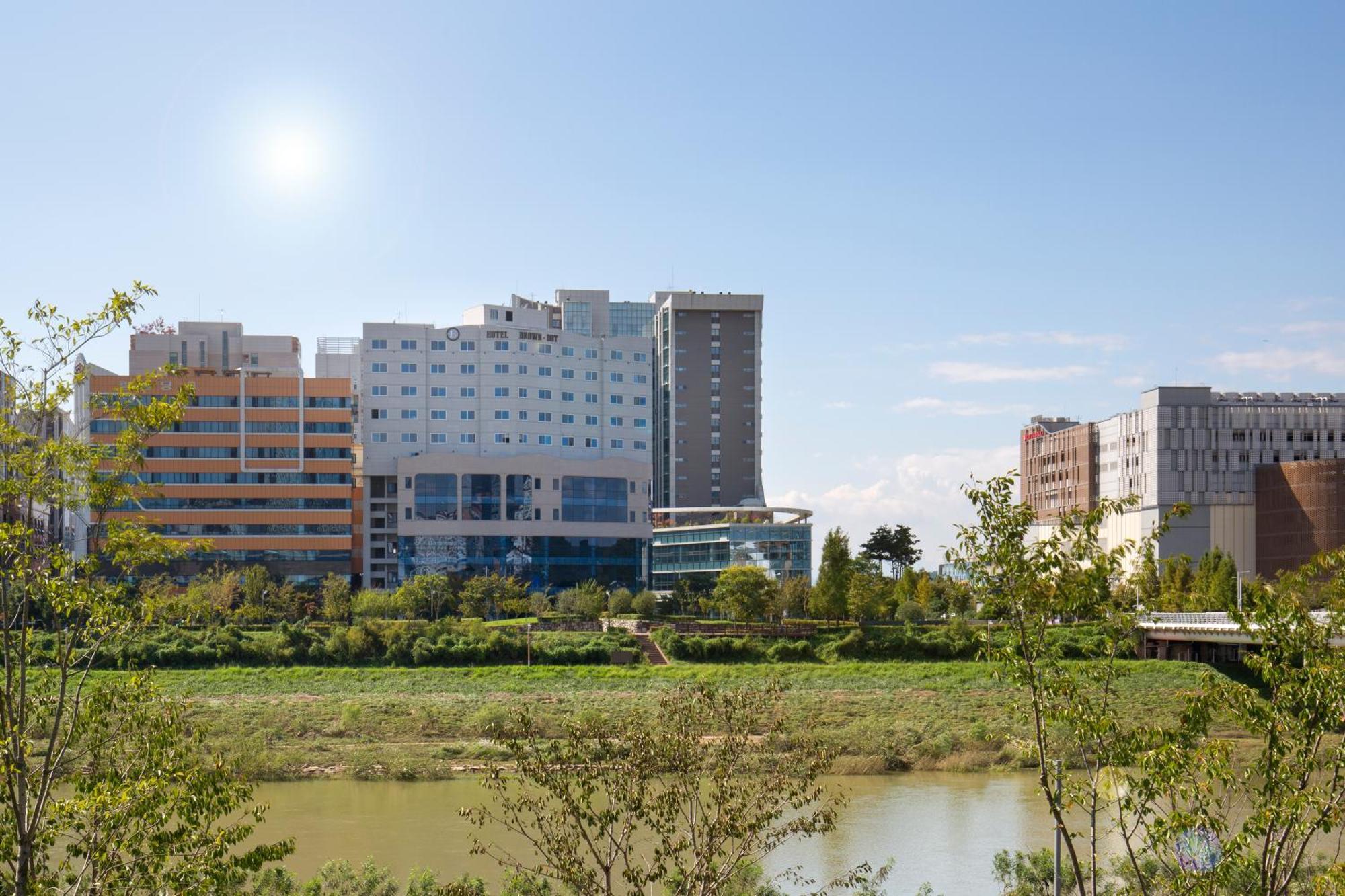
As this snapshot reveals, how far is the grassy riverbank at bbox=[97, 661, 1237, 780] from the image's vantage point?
41.7m

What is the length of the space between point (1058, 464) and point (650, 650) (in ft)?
224

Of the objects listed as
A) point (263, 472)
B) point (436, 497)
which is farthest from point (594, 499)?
point (263, 472)

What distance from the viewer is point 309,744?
44500 mm

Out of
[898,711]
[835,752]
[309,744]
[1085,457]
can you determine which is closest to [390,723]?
[309,744]

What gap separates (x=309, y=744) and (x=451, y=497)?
53758 millimetres

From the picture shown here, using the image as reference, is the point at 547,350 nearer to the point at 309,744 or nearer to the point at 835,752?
the point at 309,744

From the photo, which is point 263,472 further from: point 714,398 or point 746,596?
point 714,398

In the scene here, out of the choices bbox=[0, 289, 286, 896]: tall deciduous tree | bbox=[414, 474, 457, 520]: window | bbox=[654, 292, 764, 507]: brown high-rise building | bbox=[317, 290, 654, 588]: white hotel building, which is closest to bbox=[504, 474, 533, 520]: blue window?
bbox=[317, 290, 654, 588]: white hotel building

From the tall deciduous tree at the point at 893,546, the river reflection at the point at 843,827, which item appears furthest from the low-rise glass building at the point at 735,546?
the river reflection at the point at 843,827

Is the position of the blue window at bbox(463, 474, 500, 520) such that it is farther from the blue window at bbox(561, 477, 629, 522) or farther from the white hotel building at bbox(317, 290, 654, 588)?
the blue window at bbox(561, 477, 629, 522)

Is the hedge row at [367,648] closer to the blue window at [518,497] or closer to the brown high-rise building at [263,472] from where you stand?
the brown high-rise building at [263,472]

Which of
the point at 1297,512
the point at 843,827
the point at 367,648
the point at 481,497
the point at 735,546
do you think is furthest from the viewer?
the point at 735,546

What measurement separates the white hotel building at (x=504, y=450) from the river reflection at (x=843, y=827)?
189ft

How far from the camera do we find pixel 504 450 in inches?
4038
